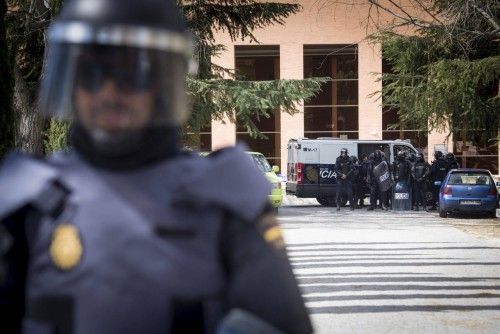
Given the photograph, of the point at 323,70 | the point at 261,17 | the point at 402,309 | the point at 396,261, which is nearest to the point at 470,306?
the point at 402,309

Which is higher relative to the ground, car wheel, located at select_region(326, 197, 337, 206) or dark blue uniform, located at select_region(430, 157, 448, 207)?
dark blue uniform, located at select_region(430, 157, 448, 207)

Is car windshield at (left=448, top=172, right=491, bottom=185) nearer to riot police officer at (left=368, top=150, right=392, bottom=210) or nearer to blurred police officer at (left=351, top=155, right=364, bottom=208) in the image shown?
riot police officer at (left=368, top=150, right=392, bottom=210)

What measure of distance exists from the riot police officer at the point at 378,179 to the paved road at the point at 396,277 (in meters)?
5.46

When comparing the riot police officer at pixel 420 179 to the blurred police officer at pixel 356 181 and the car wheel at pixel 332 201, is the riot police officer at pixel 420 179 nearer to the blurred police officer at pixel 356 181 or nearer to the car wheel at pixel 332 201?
the blurred police officer at pixel 356 181

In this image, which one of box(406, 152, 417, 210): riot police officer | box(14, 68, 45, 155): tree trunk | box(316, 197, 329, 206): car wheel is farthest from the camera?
box(316, 197, 329, 206): car wheel

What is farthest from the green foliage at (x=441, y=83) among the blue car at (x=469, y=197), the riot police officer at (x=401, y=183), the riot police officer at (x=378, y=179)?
the blue car at (x=469, y=197)

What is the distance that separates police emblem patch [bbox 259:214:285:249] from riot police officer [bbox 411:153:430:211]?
2536 centimetres

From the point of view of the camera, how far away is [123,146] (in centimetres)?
184

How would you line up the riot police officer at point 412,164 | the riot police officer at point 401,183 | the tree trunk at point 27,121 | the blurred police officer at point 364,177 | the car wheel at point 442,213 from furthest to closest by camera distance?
the blurred police officer at point 364,177 < the riot police officer at point 412,164 < the riot police officer at point 401,183 < the car wheel at point 442,213 < the tree trunk at point 27,121

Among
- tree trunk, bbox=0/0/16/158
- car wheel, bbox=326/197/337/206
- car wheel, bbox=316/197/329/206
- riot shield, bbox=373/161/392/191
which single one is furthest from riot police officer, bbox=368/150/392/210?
tree trunk, bbox=0/0/16/158

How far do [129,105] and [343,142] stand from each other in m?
28.1

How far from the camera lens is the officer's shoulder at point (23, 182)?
6.06ft

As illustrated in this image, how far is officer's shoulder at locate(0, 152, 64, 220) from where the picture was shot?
1.85 meters

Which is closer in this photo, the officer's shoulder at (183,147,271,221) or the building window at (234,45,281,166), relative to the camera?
the officer's shoulder at (183,147,271,221)
